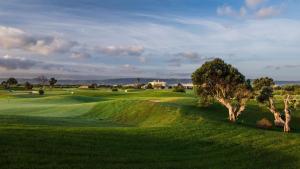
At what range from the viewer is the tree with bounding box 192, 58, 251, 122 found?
5100 cm

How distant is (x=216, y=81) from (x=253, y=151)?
23174 mm

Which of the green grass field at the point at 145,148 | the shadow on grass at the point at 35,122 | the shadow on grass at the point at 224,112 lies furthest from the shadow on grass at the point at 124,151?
the shadow on grass at the point at 224,112

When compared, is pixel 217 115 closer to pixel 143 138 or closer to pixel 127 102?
pixel 127 102

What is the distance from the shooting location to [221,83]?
51.9 meters

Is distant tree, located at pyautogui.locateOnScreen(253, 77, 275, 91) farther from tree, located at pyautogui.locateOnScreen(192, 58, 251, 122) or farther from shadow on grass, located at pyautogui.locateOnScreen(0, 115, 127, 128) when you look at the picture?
shadow on grass, located at pyautogui.locateOnScreen(0, 115, 127, 128)

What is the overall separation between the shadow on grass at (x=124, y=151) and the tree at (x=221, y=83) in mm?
18904

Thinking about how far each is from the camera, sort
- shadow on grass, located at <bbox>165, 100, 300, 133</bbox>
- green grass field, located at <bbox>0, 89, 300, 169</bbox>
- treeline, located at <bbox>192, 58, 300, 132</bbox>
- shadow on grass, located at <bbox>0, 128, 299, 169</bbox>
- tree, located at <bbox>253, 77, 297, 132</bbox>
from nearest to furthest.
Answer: shadow on grass, located at <bbox>0, 128, 299, 169</bbox> → green grass field, located at <bbox>0, 89, 300, 169</bbox> → tree, located at <bbox>253, 77, 297, 132</bbox> → treeline, located at <bbox>192, 58, 300, 132</bbox> → shadow on grass, located at <bbox>165, 100, 300, 133</bbox>

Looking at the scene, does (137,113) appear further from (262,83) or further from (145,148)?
(145,148)

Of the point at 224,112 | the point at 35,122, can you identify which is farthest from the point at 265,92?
the point at 35,122

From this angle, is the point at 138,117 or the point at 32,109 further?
the point at 32,109

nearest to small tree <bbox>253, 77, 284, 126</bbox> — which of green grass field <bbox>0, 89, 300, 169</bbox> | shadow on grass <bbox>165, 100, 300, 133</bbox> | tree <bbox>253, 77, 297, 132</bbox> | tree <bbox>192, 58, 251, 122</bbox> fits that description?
tree <bbox>253, 77, 297, 132</bbox>

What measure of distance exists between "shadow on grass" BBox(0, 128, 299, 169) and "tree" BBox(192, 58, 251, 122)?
62.0ft

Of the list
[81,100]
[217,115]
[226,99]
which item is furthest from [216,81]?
[81,100]

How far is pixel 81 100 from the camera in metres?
94.3
